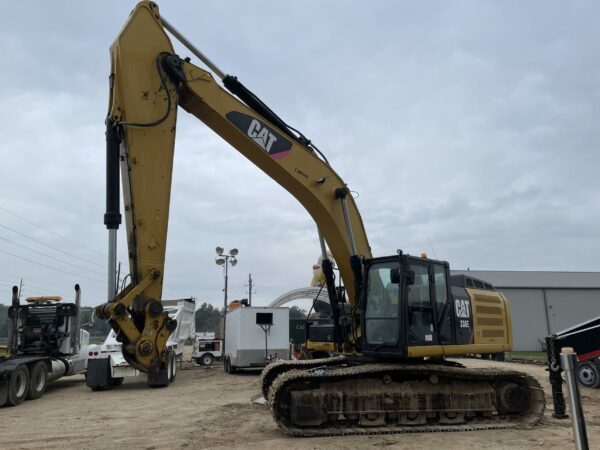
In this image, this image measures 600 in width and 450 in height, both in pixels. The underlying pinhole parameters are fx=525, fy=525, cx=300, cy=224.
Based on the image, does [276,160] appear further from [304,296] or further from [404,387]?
[304,296]

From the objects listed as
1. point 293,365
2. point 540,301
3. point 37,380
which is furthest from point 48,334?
point 540,301

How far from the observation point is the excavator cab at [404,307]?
316 inches

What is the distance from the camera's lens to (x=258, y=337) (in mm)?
19359

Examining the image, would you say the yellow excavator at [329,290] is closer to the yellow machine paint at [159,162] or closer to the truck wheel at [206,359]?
the yellow machine paint at [159,162]

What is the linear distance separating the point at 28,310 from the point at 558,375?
1475cm

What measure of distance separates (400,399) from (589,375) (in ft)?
27.1

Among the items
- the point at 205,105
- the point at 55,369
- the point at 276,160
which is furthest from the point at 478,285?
the point at 55,369

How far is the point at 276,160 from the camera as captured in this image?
829 centimetres

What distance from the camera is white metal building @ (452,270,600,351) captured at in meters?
37.6

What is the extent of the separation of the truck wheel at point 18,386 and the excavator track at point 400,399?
7691 mm

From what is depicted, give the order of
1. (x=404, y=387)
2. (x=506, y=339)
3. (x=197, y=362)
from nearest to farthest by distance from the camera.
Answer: (x=404, y=387), (x=506, y=339), (x=197, y=362)

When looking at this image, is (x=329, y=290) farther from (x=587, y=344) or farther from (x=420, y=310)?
(x=587, y=344)

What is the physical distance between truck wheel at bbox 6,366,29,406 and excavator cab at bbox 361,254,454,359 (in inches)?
346

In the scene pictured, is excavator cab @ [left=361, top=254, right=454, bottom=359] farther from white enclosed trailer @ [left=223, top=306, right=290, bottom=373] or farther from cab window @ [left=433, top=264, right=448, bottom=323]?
white enclosed trailer @ [left=223, top=306, right=290, bottom=373]
